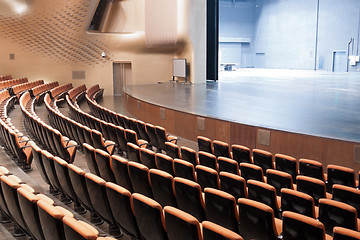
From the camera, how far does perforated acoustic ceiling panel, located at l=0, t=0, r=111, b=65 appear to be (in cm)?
617

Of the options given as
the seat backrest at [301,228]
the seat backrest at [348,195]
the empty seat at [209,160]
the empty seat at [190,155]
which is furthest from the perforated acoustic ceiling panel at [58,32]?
the seat backrest at [301,228]

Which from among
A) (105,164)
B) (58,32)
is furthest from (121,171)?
(58,32)

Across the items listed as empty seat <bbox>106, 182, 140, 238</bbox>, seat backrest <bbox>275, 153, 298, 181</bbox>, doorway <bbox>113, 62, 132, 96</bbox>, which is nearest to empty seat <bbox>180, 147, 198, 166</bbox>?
seat backrest <bbox>275, 153, 298, 181</bbox>

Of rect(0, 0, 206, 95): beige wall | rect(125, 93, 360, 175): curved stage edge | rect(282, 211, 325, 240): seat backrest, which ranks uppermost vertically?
rect(0, 0, 206, 95): beige wall

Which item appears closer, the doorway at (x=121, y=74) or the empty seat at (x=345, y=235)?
the empty seat at (x=345, y=235)

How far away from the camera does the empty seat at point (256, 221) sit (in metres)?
1.02

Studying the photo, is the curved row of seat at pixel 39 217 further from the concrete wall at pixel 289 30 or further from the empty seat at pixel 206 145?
the concrete wall at pixel 289 30

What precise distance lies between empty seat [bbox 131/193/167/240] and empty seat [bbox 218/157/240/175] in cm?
70

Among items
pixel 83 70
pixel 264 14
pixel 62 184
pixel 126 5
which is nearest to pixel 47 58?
pixel 83 70

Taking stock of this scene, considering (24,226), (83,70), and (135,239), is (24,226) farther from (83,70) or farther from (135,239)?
(83,70)

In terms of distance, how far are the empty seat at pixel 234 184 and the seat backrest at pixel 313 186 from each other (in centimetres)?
26

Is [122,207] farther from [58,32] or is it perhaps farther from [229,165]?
[58,32]

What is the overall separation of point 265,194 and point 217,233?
490mm

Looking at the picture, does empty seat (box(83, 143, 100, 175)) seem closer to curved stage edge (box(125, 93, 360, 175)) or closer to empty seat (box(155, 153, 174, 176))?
empty seat (box(155, 153, 174, 176))
